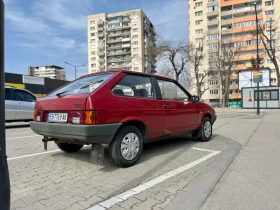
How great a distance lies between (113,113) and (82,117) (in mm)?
502

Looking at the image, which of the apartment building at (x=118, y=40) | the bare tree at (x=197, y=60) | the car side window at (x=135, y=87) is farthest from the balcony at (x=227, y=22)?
A: the car side window at (x=135, y=87)

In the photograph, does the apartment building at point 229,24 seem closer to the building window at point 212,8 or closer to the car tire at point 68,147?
the building window at point 212,8

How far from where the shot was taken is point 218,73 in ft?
168

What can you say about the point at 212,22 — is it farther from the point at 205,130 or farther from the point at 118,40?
the point at 205,130

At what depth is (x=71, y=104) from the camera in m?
3.65

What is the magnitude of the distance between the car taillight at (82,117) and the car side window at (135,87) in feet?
2.02

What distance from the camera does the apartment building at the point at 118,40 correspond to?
92.0 metres

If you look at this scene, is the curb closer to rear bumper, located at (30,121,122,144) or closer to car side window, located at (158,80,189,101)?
rear bumper, located at (30,121,122,144)

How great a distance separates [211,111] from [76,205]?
515cm

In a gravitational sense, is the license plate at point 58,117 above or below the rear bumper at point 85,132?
above

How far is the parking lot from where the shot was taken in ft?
9.09

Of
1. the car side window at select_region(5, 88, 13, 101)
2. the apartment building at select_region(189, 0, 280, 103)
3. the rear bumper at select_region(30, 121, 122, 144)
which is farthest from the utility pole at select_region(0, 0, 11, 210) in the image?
the apartment building at select_region(189, 0, 280, 103)

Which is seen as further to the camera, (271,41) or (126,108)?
(271,41)

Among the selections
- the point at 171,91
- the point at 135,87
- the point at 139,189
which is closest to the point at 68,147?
the point at 135,87
